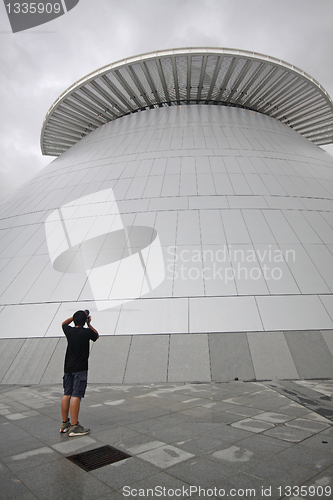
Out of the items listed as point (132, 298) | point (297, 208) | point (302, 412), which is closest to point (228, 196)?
point (297, 208)

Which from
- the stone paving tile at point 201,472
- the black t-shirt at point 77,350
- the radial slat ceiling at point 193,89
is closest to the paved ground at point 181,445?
the stone paving tile at point 201,472

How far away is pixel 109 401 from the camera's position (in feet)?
19.1

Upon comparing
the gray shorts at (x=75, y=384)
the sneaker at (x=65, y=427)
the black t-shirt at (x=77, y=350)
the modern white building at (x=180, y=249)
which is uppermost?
the modern white building at (x=180, y=249)

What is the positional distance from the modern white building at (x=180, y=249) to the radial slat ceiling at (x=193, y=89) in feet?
0.64

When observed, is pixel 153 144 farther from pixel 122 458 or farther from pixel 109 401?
pixel 122 458

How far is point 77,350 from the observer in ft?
14.9

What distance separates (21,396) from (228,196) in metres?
9.93

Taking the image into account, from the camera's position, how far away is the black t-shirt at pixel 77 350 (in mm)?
4465

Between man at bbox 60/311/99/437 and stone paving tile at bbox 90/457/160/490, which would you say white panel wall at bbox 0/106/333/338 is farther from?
stone paving tile at bbox 90/457/160/490

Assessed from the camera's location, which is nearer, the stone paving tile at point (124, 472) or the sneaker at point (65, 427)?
the stone paving tile at point (124, 472)

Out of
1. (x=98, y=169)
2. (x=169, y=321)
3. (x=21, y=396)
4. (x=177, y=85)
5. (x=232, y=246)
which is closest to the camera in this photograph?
(x=21, y=396)

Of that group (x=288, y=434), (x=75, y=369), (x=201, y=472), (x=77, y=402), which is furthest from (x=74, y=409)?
(x=288, y=434)

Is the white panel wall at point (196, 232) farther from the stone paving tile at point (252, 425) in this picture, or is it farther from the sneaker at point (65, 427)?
the sneaker at point (65, 427)

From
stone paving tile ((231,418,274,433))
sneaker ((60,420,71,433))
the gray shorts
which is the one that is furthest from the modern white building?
sneaker ((60,420,71,433))
